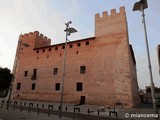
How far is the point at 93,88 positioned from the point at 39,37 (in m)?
19.6

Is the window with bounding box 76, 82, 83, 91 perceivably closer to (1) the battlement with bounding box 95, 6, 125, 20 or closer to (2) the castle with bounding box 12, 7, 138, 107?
(2) the castle with bounding box 12, 7, 138, 107

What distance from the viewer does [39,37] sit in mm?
36688

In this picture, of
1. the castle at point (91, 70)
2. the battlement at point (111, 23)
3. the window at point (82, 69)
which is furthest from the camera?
the window at point (82, 69)

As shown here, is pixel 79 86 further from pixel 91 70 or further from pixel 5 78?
pixel 5 78

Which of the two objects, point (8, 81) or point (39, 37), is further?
point (39, 37)

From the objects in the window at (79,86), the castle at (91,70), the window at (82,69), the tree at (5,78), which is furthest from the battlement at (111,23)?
the tree at (5,78)

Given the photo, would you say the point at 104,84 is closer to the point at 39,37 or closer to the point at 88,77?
the point at 88,77

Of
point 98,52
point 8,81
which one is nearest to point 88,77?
point 98,52

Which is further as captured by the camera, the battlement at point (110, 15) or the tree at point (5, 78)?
the battlement at point (110, 15)

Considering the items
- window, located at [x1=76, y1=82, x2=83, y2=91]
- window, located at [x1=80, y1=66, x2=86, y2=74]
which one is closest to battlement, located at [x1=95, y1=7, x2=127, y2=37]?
window, located at [x1=80, y1=66, x2=86, y2=74]

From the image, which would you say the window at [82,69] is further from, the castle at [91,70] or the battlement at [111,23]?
the battlement at [111,23]

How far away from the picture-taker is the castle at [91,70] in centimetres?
2342

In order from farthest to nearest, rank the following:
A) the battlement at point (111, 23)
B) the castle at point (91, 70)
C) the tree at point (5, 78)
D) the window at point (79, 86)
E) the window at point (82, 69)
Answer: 1. the window at point (82, 69)
2. the window at point (79, 86)
3. the battlement at point (111, 23)
4. the castle at point (91, 70)
5. the tree at point (5, 78)

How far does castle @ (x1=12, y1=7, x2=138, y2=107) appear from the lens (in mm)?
23422
